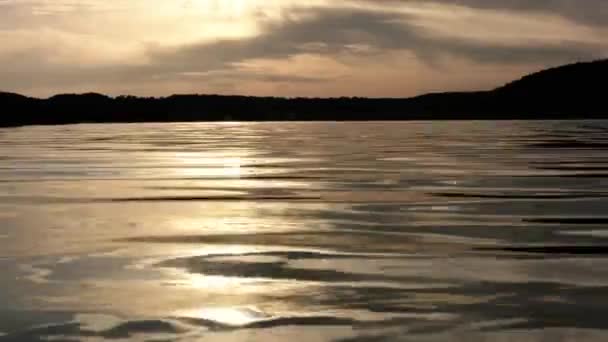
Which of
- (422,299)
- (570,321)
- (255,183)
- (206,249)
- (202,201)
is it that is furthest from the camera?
(255,183)

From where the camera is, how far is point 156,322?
25.3ft

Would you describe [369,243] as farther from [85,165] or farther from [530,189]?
[85,165]

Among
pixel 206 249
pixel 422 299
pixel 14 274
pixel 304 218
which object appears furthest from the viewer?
pixel 304 218

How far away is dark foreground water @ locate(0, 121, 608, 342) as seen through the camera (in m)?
7.62

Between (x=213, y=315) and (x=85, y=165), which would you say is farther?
(x=85, y=165)

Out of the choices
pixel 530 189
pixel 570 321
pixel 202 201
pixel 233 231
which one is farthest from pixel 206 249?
pixel 530 189

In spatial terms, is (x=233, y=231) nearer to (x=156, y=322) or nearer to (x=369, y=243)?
(x=369, y=243)

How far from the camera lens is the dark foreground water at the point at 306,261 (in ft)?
25.0

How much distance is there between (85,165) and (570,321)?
25.9 meters

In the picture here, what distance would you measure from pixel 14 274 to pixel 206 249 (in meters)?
2.64

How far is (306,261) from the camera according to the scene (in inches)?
429

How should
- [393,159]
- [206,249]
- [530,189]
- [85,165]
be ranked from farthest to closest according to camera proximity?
[393,159] < [85,165] < [530,189] < [206,249]

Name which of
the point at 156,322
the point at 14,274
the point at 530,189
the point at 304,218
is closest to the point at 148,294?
the point at 156,322

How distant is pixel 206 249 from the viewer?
11898mm
